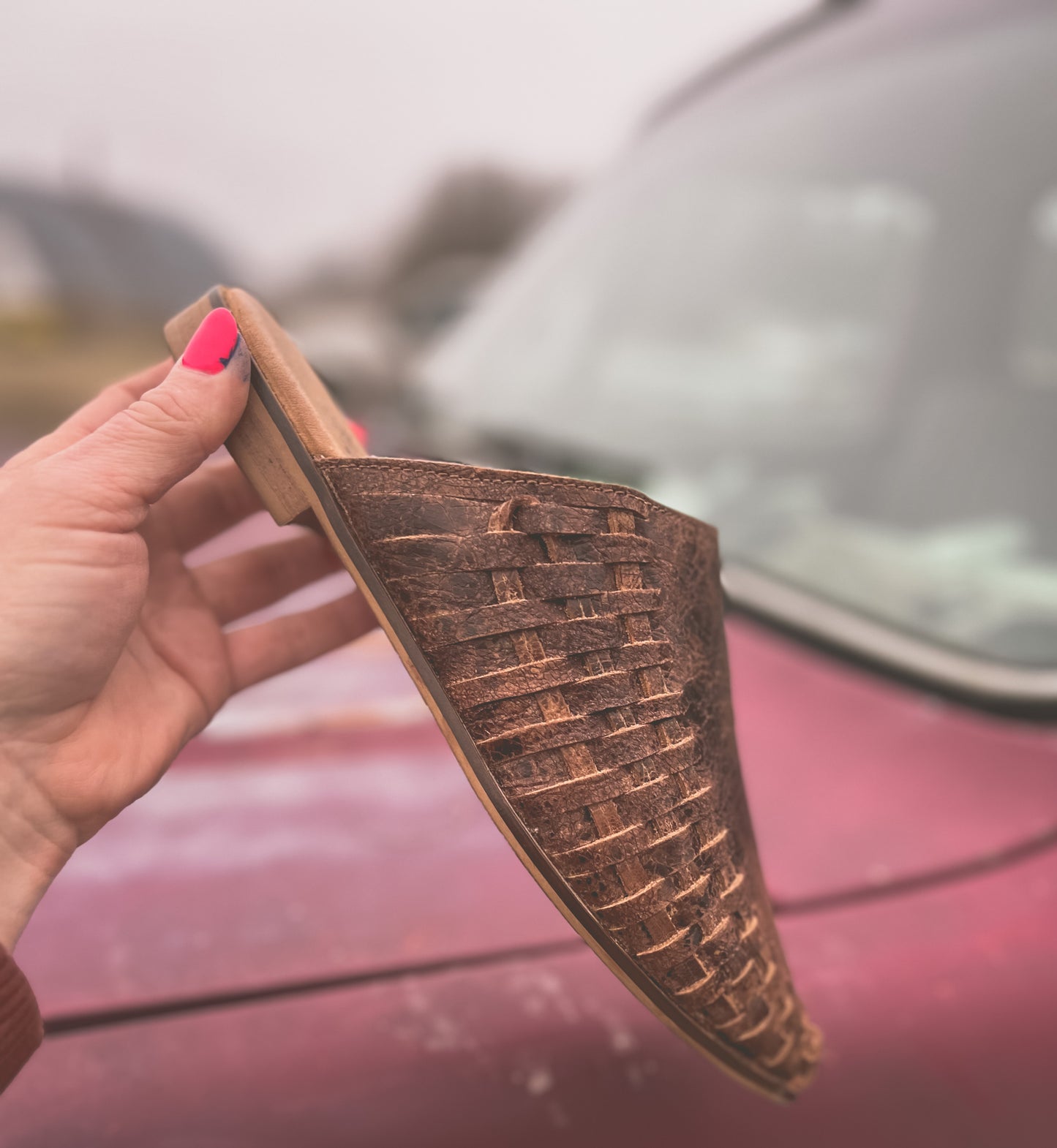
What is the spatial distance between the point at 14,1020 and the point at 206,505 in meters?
0.48

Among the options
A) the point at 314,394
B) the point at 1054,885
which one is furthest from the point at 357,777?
the point at 1054,885

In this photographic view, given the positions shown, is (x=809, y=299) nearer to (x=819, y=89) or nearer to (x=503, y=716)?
(x=819, y=89)

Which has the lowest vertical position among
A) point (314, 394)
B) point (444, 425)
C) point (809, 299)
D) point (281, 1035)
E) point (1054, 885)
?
point (1054, 885)

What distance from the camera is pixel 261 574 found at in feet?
3.03

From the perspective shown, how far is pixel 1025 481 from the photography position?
116 cm

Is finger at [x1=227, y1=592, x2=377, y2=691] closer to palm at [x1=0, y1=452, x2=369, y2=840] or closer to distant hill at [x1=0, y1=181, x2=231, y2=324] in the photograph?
palm at [x1=0, y1=452, x2=369, y2=840]

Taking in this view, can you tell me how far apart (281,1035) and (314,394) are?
489 mm

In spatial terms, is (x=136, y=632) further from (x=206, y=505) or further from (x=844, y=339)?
(x=844, y=339)

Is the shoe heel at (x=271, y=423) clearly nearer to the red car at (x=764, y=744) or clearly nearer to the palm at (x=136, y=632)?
the palm at (x=136, y=632)

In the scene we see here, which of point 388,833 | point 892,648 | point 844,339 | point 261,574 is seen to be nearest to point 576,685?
point 388,833

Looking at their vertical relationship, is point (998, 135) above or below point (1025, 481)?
above

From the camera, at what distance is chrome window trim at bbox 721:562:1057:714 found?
3.24 ft

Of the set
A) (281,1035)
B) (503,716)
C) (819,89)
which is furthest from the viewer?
(819,89)

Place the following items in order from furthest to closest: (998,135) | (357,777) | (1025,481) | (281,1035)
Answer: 1. (998,135)
2. (1025,481)
3. (357,777)
4. (281,1035)
